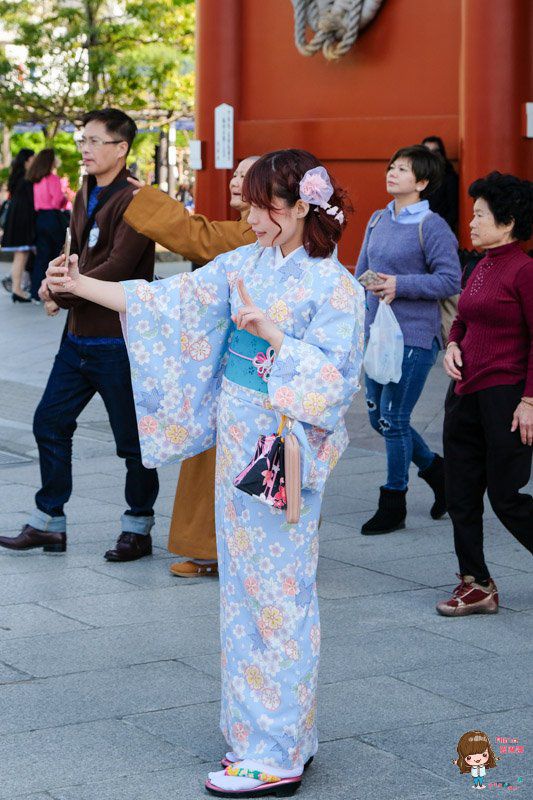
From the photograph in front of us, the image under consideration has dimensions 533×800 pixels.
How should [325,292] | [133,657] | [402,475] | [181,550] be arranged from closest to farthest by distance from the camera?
1. [325,292]
2. [133,657]
3. [181,550]
4. [402,475]

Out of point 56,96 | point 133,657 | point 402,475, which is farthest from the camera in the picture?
point 56,96

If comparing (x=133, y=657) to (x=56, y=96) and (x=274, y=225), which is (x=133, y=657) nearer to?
(x=274, y=225)

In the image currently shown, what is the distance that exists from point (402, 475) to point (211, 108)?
6757mm

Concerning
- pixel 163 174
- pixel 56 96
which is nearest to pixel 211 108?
pixel 56 96

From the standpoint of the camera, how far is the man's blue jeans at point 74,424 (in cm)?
565

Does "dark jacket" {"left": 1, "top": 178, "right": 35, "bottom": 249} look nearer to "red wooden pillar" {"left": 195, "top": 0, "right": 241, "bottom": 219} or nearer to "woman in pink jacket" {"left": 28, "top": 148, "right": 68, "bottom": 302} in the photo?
"woman in pink jacket" {"left": 28, "top": 148, "right": 68, "bottom": 302}

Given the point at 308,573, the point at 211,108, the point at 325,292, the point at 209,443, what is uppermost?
the point at 211,108

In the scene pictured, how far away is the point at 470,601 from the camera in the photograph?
5016 mm

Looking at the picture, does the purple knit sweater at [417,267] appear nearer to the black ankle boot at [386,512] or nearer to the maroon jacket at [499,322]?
the black ankle boot at [386,512]

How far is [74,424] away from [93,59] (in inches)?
646

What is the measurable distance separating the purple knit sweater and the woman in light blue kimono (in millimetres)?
2429

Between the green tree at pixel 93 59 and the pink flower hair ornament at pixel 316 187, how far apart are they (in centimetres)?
1813

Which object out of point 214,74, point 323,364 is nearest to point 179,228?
point 323,364

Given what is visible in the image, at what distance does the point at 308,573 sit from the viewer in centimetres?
361
